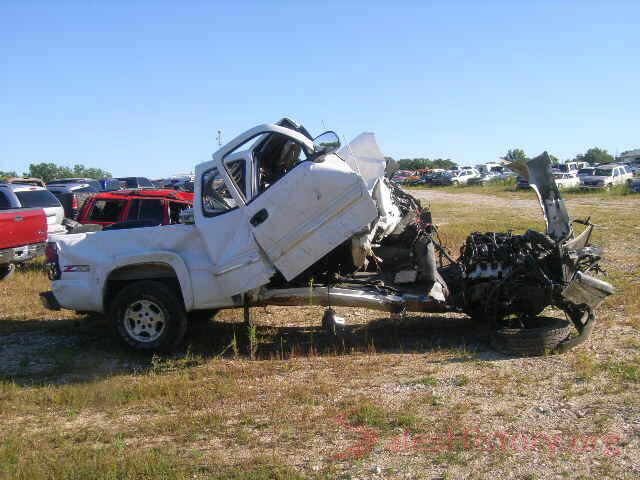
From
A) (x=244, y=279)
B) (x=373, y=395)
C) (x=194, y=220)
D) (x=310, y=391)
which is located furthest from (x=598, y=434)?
(x=194, y=220)

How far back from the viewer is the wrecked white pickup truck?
20.7ft

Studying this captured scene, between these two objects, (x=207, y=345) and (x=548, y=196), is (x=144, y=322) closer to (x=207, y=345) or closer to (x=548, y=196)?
(x=207, y=345)

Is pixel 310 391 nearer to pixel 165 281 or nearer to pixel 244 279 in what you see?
pixel 244 279

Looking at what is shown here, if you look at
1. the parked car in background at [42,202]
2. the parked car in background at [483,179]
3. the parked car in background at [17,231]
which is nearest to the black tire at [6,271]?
the parked car in background at [17,231]

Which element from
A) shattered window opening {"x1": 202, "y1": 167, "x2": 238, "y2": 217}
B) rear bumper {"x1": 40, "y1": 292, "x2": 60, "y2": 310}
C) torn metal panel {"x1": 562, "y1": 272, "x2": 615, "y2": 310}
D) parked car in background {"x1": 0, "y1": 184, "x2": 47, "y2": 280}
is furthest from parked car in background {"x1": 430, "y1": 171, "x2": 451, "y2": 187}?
rear bumper {"x1": 40, "y1": 292, "x2": 60, "y2": 310}

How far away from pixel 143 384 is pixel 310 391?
5.45 ft

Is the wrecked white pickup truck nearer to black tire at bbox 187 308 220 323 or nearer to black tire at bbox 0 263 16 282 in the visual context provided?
black tire at bbox 187 308 220 323

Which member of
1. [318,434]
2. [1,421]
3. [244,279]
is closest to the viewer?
[318,434]

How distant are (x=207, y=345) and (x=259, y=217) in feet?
6.86

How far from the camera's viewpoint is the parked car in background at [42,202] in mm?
12352

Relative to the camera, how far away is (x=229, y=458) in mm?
4371

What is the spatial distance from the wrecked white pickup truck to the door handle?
11 millimetres

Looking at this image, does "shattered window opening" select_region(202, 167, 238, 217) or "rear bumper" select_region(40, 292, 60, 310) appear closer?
"shattered window opening" select_region(202, 167, 238, 217)

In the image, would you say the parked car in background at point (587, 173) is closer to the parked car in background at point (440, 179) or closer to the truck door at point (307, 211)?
the parked car in background at point (440, 179)
